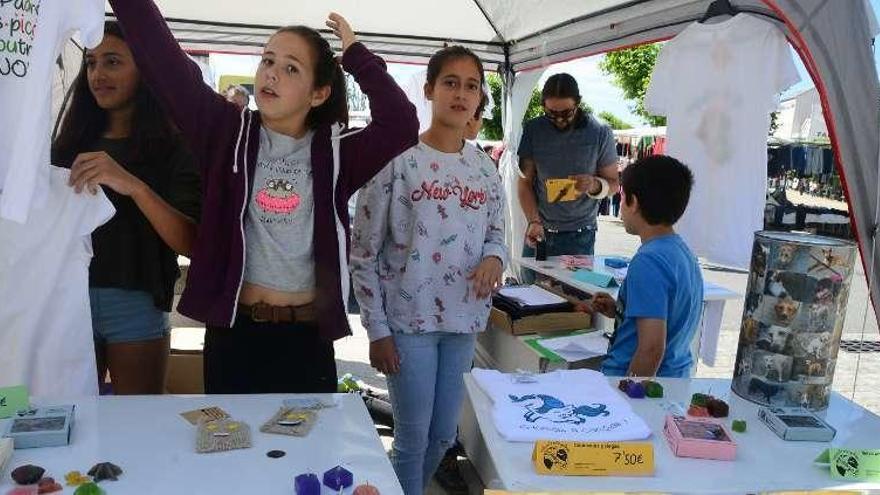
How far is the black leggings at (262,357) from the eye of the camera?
1615 millimetres

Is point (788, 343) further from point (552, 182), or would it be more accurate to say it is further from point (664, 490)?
point (552, 182)

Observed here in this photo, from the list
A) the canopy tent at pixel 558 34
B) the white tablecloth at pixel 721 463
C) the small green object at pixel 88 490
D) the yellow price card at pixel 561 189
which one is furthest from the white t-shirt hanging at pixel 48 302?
the yellow price card at pixel 561 189

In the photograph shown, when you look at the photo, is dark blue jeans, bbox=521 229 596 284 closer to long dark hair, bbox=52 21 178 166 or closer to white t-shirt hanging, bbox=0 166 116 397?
long dark hair, bbox=52 21 178 166

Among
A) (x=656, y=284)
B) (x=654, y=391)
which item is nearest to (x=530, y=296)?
(x=656, y=284)

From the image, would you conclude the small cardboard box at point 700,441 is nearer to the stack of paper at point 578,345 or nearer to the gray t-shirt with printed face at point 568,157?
A: the stack of paper at point 578,345

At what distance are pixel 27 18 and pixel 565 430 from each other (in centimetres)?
135

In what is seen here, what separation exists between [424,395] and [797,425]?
995 mm

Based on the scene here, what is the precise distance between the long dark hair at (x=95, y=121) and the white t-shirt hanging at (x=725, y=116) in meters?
2.29

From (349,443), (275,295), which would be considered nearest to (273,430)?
(349,443)

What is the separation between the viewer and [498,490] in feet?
3.58

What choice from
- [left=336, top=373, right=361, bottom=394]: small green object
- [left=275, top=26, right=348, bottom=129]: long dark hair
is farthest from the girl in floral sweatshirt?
[left=336, top=373, right=361, bottom=394]: small green object

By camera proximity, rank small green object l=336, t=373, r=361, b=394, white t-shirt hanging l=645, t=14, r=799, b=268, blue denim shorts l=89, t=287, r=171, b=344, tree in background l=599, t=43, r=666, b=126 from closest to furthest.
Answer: blue denim shorts l=89, t=287, r=171, b=344 → white t-shirt hanging l=645, t=14, r=799, b=268 → small green object l=336, t=373, r=361, b=394 → tree in background l=599, t=43, r=666, b=126

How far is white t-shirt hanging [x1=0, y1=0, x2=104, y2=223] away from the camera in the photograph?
1406mm

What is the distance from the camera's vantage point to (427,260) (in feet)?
6.47
